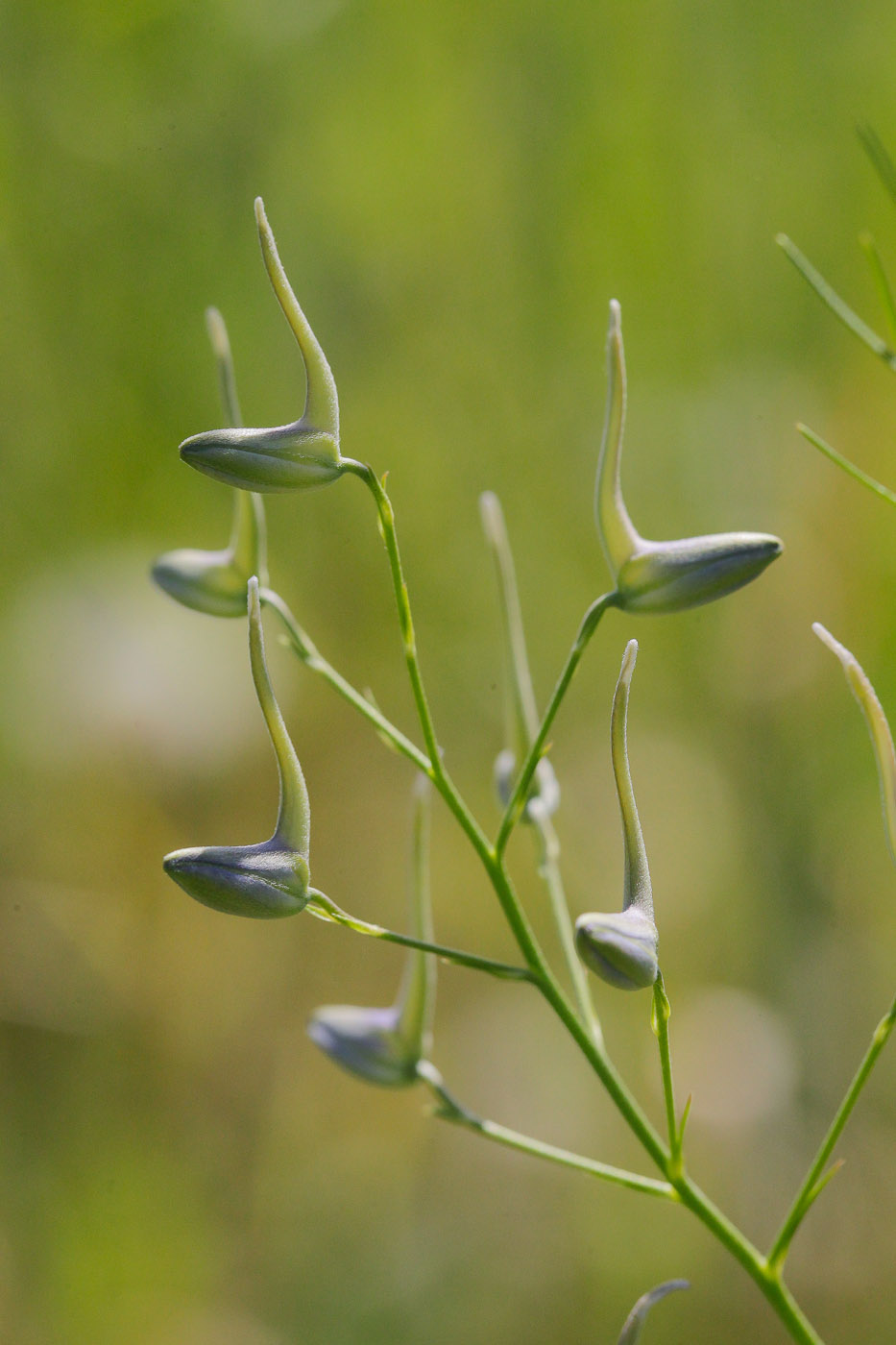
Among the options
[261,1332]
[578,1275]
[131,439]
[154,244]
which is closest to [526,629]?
[131,439]

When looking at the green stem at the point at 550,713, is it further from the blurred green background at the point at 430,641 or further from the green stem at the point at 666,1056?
the blurred green background at the point at 430,641

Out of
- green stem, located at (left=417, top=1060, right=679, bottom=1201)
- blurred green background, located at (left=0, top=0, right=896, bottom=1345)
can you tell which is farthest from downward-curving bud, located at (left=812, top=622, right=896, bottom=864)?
blurred green background, located at (left=0, top=0, right=896, bottom=1345)

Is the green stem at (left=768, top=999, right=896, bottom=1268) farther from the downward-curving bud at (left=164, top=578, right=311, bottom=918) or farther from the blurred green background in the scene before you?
the blurred green background

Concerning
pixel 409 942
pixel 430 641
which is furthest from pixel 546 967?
pixel 430 641

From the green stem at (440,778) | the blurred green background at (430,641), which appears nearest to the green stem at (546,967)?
the green stem at (440,778)

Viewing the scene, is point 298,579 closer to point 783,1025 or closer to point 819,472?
point 819,472

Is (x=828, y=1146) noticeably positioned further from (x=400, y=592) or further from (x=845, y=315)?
(x=845, y=315)
